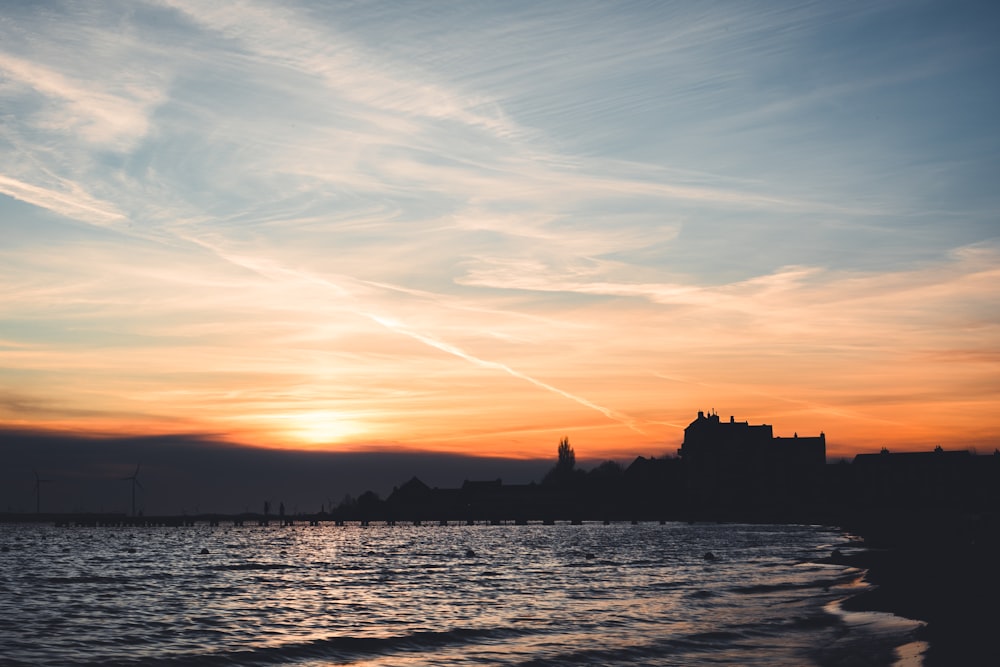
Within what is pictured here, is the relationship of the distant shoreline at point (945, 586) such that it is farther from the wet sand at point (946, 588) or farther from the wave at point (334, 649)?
the wave at point (334, 649)

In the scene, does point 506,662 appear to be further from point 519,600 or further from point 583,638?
point 519,600

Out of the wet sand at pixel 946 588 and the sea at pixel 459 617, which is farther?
the sea at pixel 459 617

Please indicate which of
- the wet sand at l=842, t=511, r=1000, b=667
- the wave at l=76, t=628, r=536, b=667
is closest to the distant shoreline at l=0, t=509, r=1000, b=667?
the wet sand at l=842, t=511, r=1000, b=667

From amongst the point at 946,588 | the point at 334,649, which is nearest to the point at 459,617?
the point at 334,649

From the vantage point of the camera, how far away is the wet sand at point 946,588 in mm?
32656

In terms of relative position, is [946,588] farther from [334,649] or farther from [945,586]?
[334,649]

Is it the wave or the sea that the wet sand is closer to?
the sea

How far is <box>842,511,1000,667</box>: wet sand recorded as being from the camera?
32.7m

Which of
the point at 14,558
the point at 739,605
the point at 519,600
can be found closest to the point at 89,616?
the point at 519,600

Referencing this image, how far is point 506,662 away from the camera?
33625mm

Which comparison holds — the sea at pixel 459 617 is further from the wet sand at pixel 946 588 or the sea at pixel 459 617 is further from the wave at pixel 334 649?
the wet sand at pixel 946 588

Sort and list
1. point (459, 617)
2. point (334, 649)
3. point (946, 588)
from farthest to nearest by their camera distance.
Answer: point (946, 588) → point (459, 617) → point (334, 649)

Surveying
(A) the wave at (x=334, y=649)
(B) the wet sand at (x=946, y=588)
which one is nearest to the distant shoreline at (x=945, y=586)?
(B) the wet sand at (x=946, y=588)

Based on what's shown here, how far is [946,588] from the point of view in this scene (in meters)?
49.5
